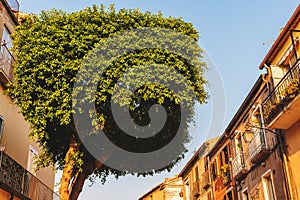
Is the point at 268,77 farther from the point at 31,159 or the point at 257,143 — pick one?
the point at 31,159

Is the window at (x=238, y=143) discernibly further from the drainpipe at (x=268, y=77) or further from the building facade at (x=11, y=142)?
the building facade at (x=11, y=142)

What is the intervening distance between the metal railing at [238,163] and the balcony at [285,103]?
18.6ft

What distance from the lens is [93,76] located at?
615 inches

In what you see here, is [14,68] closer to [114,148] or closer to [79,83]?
[79,83]

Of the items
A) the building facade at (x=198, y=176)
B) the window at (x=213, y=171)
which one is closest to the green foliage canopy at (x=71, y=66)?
the window at (x=213, y=171)

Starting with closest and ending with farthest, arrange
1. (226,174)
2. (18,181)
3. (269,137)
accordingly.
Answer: (18,181) → (269,137) → (226,174)

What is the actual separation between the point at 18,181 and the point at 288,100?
37.7 feet

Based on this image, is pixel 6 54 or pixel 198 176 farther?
pixel 198 176

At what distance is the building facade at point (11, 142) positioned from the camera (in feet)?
47.8

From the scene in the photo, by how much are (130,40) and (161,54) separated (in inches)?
60.1

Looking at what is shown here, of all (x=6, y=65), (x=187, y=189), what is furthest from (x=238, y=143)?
(x=187, y=189)

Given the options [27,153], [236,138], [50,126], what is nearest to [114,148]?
[50,126]

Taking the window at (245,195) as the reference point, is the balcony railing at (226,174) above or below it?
above

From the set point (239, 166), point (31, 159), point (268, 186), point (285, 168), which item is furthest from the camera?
point (239, 166)
